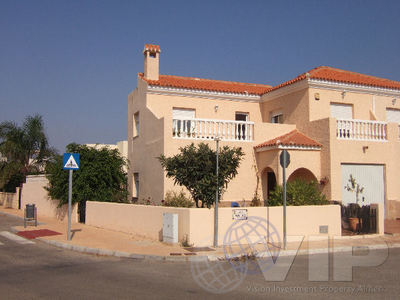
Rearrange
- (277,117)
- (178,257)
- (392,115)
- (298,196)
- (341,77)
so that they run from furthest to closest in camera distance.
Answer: (277,117) → (392,115) → (341,77) → (298,196) → (178,257)

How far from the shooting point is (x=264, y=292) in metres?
7.12

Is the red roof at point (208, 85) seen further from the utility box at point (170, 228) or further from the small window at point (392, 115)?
the utility box at point (170, 228)

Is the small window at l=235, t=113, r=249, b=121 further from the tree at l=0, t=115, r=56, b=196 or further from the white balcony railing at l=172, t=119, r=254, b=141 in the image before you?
the tree at l=0, t=115, r=56, b=196

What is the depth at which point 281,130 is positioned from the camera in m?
18.8

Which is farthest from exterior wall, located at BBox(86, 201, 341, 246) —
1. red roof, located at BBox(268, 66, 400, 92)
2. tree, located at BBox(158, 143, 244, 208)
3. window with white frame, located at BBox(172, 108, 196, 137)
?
red roof, located at BBox(268, 66, 400, 92)

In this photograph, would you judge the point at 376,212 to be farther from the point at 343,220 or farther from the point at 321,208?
the point at 321,208

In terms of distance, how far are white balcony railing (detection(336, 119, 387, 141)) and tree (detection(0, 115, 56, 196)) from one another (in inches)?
738

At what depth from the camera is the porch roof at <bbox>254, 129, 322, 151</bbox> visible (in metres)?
16.6

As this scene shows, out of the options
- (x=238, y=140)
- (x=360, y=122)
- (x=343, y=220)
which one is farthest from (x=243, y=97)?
(x=343, y=220)

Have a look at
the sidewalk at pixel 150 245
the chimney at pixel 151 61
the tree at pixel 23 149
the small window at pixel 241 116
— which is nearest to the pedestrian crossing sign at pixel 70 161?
the sidewalk at pixel 150 245

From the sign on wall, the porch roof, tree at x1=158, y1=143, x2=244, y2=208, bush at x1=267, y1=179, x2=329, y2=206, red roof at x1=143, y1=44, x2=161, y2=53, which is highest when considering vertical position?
red roof at x1=143, y1=44, x2=161, y2=53

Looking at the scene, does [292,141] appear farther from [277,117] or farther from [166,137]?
[166,137]

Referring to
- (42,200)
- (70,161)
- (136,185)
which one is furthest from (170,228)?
(42,200)

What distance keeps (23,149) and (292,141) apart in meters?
18.6
